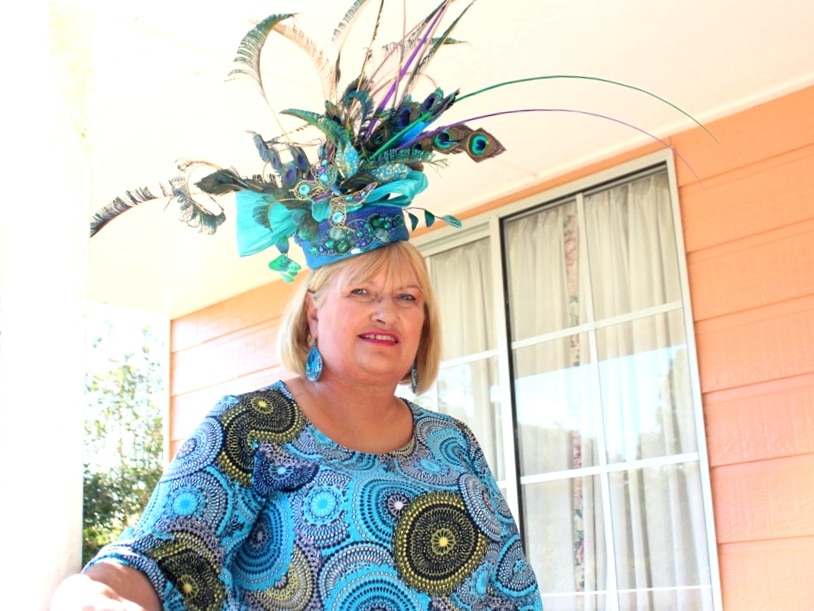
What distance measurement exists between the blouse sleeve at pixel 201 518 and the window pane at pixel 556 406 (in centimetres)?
233

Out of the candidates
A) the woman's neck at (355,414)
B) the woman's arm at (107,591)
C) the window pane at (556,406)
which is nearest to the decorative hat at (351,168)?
the woman's neck at (355,414)

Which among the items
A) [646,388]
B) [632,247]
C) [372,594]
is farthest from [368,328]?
[632,247]

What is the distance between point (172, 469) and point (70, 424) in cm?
31

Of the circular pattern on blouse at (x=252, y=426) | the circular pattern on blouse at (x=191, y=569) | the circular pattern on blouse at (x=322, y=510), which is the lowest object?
the circular pattern on blouse at (x=191, y=569)

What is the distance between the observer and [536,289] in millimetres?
4273

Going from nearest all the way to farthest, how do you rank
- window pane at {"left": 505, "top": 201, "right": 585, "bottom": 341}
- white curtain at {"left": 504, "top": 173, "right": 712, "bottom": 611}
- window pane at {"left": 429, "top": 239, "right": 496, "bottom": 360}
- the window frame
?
1. the window frame
2. white curtain at {"left": 504, "top": 173, "right": 712, "bottom": 611}
3. window pane at {"left": 505, "top": 201, "right": 585, "bottom": 341}
4. window pane at {"left": 429, "top": 239, "right": 496, "bottom": 360}

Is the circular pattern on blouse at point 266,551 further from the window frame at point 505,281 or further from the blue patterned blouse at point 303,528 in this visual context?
the window frame at point 505,281

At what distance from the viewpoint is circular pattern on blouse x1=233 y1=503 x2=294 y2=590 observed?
71.2 inches

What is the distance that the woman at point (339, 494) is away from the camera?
5.53ft

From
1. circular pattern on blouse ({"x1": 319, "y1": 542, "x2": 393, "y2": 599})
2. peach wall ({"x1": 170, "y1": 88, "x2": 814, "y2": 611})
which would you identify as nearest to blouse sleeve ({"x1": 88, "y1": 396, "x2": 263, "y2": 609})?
circular pattern on blouse ({"x1": 319, "y1": 542, "x2": 393, "y2": 599})

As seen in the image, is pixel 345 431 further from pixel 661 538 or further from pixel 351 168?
pixel 661 538

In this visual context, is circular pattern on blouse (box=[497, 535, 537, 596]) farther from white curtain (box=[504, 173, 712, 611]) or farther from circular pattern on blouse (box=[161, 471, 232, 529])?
white curtain (box=[504, 173, 712, 611])

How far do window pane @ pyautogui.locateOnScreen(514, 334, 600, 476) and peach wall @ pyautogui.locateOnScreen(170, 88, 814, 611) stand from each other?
0.51 m

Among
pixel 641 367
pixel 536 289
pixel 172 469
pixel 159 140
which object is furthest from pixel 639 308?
pixel 172 469
